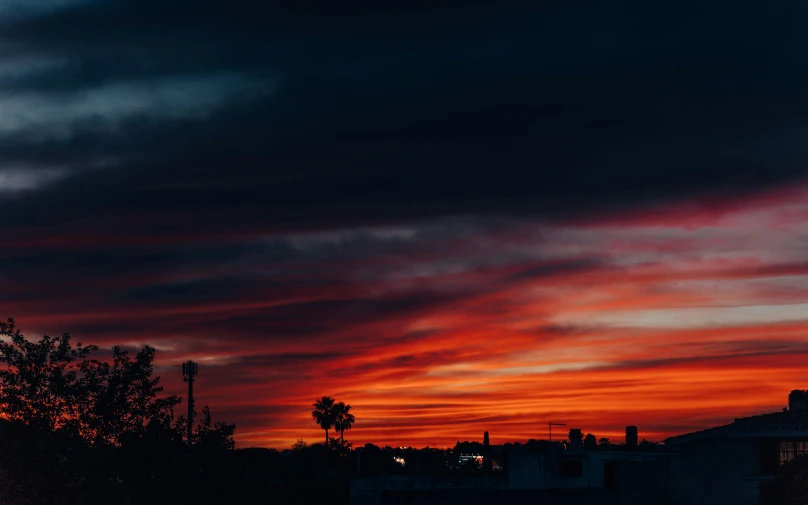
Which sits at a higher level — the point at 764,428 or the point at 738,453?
the point at 764,428

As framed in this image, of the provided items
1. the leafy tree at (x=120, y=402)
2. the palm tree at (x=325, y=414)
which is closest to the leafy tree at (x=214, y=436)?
the leafy tree at (x=120, y=402)

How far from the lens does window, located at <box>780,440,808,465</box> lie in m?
55.9

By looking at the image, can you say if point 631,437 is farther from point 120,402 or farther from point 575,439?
point 120,402

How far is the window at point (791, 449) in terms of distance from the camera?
2201 inches

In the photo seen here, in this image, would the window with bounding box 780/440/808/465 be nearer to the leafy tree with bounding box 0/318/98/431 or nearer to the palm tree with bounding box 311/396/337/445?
the leafy tree with bounding box 0/318/98/431

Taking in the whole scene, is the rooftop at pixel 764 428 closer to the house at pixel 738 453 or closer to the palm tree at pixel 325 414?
the house at pixel 738 453

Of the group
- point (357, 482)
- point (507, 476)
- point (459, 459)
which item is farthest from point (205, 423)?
point (459, 459)

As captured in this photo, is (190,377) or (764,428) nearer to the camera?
(764,428)

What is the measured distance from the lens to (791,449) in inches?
2228

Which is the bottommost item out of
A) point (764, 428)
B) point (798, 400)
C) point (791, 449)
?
point (791, 449)

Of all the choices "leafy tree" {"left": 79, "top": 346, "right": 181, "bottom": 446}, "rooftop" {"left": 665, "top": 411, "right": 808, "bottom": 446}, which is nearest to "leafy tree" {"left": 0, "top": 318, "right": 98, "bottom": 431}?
"leafy tree" {"left": 79, "top": 346, "right": 181, "bottom": 446}

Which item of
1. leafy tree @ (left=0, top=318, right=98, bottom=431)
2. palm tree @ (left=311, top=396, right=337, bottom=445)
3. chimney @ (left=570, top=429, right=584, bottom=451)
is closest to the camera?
leafy tree @ (left=0, top=318, right=98, bottom=431)

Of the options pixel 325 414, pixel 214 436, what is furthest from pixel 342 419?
pixel 214 436

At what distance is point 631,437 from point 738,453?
90.0 feet
